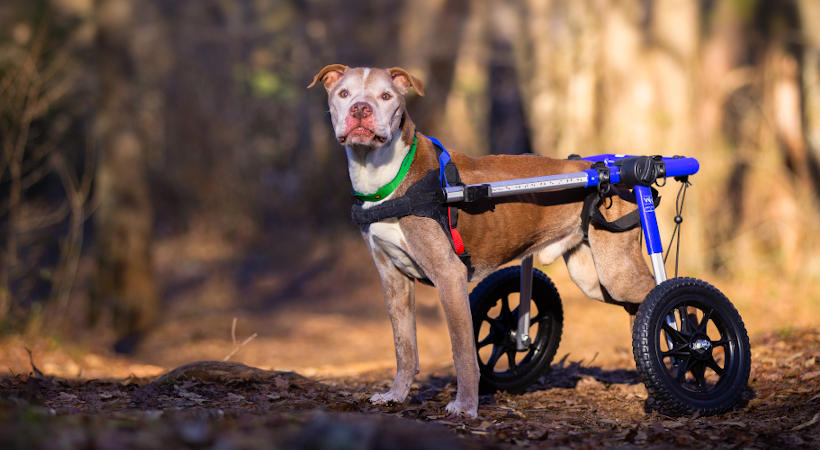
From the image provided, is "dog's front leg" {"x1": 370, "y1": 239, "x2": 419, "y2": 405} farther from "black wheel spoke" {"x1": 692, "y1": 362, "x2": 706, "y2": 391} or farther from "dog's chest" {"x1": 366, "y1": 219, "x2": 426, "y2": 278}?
"black wheel spoke" {"x1": 692, "y1": 362, "x2": 706, "y2": 391}

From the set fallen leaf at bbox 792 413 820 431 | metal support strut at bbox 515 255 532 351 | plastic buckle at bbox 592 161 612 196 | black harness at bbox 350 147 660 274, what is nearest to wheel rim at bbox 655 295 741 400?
fallen leaf at bbox 792 413 820 431

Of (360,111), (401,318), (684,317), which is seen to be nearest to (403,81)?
(360,111)

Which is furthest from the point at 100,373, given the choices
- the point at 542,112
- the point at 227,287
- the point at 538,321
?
the point at 542,112

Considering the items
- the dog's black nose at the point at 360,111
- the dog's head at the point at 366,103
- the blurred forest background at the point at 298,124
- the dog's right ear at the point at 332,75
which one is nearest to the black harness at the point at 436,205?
the dog's head at the point at 366,103

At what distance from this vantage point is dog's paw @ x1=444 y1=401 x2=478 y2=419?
5.15 metres

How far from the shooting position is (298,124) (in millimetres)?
21656

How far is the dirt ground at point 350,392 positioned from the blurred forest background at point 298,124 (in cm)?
105

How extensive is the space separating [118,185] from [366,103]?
8.91 metres

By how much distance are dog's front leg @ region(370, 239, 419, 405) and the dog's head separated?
968 mm

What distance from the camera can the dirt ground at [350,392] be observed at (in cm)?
343

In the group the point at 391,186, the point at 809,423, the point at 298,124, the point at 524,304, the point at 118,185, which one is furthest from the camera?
the point at 298,124

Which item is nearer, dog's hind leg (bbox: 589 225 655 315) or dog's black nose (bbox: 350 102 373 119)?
dog's black nose (bbox: 350 102 373 119)

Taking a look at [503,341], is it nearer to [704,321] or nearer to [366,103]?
[704,321]

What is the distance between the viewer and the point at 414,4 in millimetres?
20141
